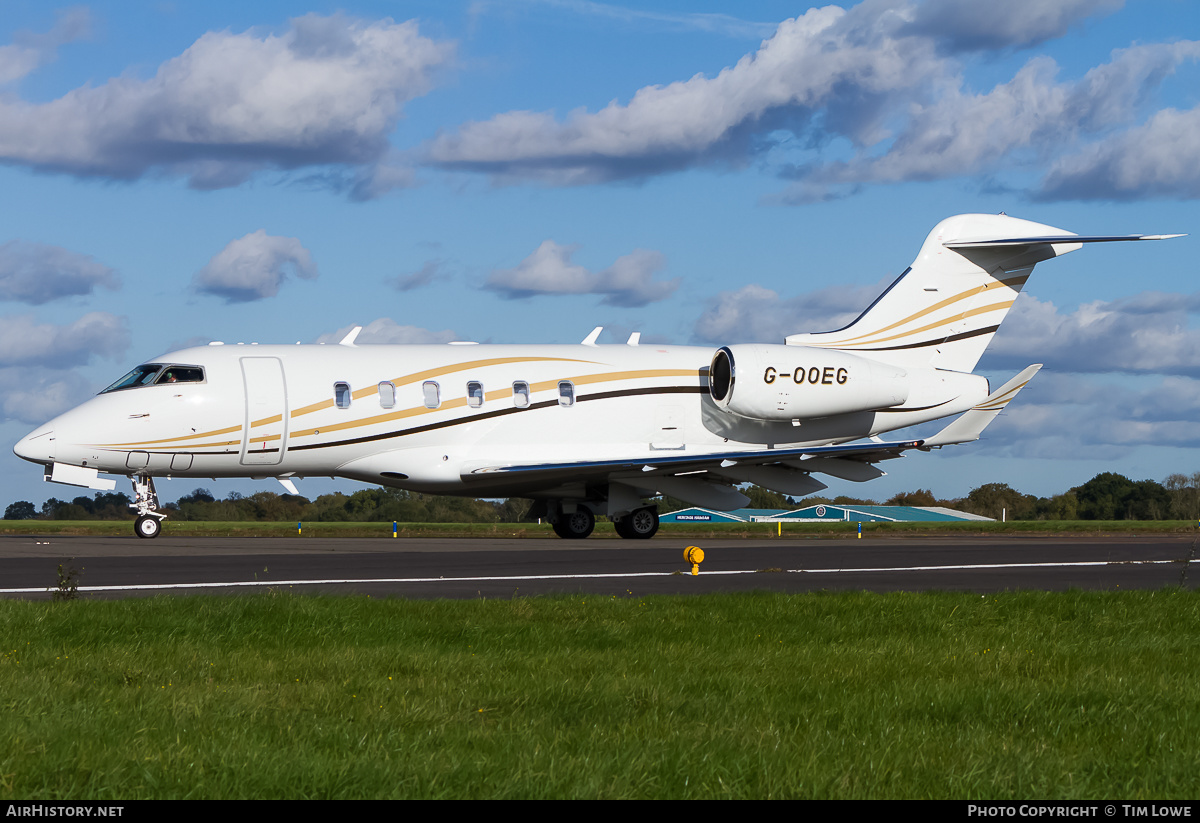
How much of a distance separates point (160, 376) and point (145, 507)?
10.1 ft

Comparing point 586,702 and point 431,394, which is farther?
point 431,394

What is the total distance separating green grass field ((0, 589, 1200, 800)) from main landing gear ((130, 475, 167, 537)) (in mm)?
16085

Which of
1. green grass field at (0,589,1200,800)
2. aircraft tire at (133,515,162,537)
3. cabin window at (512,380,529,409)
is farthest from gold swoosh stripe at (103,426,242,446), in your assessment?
green grass field at (0,589,1200,800)

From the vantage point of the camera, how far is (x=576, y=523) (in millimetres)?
31406

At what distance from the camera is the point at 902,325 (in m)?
32.8

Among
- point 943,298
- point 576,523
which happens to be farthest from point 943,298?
point 576,523

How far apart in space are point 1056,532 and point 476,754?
3866cm

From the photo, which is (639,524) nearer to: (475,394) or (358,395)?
(475,394)

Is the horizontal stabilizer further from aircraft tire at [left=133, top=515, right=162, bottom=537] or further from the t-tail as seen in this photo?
aircraft tire at [left=133, top=515, right=162, bottom=537]

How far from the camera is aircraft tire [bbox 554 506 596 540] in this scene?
31.4 meters

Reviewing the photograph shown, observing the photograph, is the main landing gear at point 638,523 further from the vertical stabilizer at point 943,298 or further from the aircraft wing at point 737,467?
the vertical stabilizer at point 943,298

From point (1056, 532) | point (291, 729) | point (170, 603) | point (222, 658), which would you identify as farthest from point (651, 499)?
point (291, 729)

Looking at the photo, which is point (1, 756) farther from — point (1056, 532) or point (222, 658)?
point (1056, 532)

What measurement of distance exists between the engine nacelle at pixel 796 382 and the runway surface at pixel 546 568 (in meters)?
5.99
